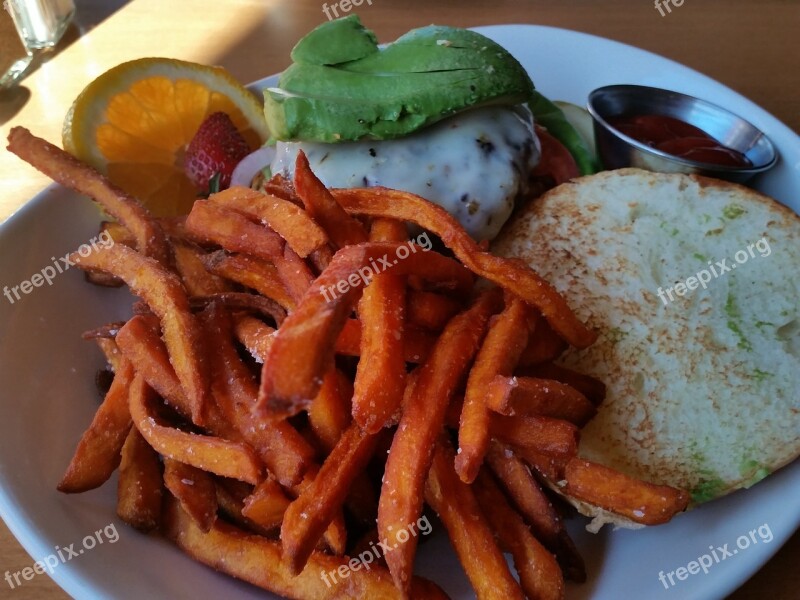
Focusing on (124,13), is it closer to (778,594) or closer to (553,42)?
(553,42)

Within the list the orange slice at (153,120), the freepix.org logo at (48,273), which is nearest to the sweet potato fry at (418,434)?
the freepix.org logo at (48,273)

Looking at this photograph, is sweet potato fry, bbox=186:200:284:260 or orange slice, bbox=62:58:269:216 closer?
sweet potato fry, bbox=186:200:284:260

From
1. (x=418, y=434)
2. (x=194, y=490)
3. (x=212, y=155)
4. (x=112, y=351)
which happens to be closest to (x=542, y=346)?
(x=418, y=434)

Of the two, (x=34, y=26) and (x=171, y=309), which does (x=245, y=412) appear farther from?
(x=34, y=26)

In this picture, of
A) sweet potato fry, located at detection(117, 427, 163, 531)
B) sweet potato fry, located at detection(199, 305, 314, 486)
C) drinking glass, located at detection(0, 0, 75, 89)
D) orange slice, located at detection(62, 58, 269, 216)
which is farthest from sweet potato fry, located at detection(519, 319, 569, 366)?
drinking glass, located at detection(0, 0, 75, 89)

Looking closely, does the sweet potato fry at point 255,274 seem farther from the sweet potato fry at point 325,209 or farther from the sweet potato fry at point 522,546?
the sweet potato fry at point 522,546

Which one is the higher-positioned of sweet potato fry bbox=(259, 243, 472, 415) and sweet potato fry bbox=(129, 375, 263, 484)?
sweet potato fry bbox=(259, 243, 472, 415)

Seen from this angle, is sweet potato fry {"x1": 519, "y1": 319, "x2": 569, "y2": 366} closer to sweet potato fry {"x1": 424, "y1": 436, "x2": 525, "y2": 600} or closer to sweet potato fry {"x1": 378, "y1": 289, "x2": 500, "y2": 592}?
sweet potato fry {"x1": 378, "y1": 289, "x2": 500, "y2": 592}
